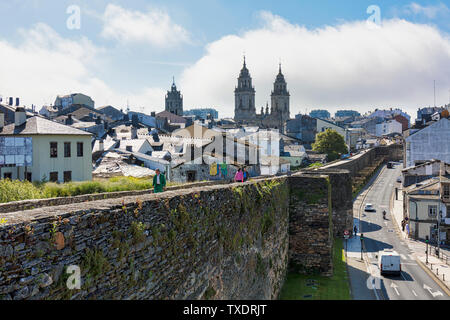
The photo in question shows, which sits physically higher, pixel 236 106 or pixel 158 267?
pixel 236 106

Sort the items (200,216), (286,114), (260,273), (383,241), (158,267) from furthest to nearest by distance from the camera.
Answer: (286,114)
(383,241)
(260,273)
(200,216)
(158,267)

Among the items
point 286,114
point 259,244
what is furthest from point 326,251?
point 286,114

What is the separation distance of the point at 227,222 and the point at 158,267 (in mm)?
3596

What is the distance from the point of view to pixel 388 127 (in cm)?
14288

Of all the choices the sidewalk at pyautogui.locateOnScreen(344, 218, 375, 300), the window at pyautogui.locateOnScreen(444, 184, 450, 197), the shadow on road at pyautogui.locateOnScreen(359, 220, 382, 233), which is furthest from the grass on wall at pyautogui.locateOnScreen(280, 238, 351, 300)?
the window at pyautogui.locateOnScreen(444, 184, 450, 197)

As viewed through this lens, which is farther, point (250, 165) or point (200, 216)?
point (250, 165)

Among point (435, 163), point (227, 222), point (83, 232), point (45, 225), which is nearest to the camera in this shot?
point (45, 225)

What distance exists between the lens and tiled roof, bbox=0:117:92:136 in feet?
88.6

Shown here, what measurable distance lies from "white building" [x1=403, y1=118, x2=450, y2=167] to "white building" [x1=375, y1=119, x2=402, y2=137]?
260ft

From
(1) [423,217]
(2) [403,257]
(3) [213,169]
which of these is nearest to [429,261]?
(2) [403,257]

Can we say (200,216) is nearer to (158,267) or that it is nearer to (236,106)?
(158,267)

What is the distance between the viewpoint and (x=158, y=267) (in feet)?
23.5

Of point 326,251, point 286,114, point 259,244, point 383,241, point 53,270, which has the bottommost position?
point 383,241

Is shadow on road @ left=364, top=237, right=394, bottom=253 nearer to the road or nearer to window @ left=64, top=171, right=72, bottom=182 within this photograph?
the road
